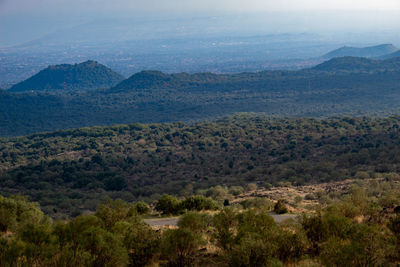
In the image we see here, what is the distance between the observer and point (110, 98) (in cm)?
12700

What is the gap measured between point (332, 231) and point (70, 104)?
399ft

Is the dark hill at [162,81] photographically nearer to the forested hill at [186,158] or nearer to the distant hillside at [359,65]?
the distant hillside at [359,65]

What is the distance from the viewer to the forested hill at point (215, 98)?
9800 centimetres

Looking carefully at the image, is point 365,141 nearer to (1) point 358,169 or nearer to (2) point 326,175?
(1) point 358,169

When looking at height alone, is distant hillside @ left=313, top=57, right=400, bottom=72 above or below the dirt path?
above

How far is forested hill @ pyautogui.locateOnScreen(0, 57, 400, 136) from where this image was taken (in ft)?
322

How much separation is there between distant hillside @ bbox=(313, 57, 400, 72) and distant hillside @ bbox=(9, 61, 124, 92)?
99.1 m

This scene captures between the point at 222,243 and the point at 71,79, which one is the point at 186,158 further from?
the point at 71,79

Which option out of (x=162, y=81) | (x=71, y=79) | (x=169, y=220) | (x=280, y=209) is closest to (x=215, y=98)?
(x=162, y=81)

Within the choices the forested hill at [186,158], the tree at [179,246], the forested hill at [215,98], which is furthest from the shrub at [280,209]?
the forested hill at [215,98]

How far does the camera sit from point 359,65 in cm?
14012

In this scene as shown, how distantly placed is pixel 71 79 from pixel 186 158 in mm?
139528

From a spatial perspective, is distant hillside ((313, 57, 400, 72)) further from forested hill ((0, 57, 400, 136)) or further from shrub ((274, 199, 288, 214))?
shrub ((274, 199, 288, 214))

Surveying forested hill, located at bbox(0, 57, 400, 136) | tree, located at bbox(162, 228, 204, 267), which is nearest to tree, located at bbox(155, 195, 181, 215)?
tree, located at bbox(162, 228, 204, 267)
